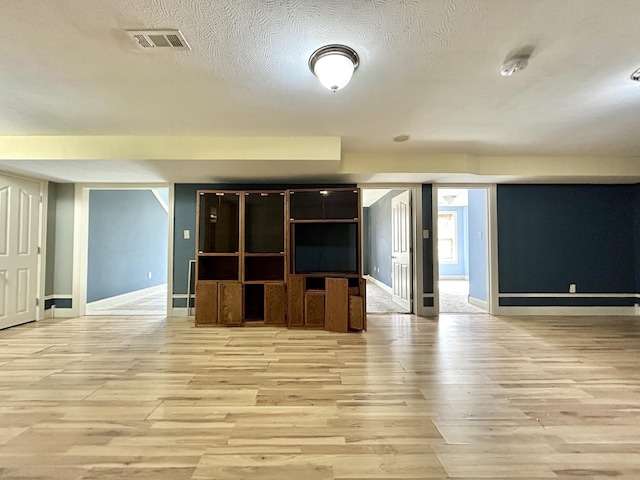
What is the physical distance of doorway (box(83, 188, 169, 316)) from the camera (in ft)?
17.5

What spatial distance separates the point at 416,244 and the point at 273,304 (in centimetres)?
243

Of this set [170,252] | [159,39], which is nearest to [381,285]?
[170,252]

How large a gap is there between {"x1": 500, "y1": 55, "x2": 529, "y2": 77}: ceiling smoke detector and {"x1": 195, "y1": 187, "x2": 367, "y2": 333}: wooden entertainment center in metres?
2.25

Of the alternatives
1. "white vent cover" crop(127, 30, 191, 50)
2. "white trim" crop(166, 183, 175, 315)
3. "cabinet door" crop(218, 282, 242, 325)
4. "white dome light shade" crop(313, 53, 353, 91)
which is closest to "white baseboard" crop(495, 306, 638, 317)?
"cabinet door" crop(218, 282, 242, 325)

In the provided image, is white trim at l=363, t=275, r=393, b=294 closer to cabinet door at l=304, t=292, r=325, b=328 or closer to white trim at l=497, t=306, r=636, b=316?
white trim at l=497, t=306, r=636, b=316

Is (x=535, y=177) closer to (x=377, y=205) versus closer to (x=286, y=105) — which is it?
(x=286, y=105)

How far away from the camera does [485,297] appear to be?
528 cm

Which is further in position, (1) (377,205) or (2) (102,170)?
(1) (377,205)

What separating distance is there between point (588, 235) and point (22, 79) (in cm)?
A: 697

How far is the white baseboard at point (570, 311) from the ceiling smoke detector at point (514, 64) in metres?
3.84

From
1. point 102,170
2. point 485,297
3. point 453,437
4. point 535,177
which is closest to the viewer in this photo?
point 453,437

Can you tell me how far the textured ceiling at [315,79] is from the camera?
63.3 inches

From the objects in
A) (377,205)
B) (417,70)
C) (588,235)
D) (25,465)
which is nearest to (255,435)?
(25,465)

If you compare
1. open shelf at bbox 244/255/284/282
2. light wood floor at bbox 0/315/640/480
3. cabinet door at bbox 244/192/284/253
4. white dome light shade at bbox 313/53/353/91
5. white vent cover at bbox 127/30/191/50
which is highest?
white vent cover at bbox 127/30/191/50
